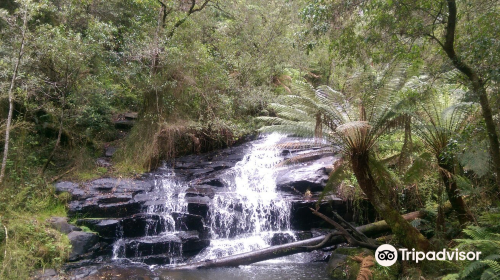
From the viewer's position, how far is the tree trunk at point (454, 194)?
685 centimetres

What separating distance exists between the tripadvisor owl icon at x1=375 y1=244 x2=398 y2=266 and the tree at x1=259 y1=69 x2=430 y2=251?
0.36 metres

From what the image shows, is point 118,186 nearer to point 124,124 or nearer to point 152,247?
point 152,247

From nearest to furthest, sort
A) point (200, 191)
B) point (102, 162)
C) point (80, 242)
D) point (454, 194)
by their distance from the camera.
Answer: point (454, 194) < point (80, 242) < point (200, 191) < point (102, 162)

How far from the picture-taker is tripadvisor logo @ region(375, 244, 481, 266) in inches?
223

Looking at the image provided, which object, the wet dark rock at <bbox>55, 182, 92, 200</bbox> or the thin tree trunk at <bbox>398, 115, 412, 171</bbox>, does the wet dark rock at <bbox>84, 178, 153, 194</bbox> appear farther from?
the thin tree trunk at <bbox>398, 115, 412, 171</bbox>

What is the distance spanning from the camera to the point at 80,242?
891cm

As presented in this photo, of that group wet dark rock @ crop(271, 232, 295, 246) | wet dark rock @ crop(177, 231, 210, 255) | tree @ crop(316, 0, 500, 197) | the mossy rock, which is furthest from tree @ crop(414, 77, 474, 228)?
wet dark rock @ crop(177, 231, 210, 255)

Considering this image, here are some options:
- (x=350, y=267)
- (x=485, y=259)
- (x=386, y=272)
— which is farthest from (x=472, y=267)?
(x=350, y=267)

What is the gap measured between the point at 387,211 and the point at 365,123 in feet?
5.96

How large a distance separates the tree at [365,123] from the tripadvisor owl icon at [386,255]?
14.0 inches

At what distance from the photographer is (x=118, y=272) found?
26.8 feet

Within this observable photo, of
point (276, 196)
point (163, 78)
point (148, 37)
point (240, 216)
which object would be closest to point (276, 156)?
point (276, 196)

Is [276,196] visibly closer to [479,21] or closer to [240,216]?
[240,216]

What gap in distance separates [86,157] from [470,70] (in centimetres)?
1139
